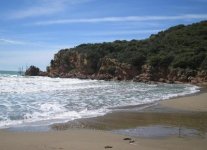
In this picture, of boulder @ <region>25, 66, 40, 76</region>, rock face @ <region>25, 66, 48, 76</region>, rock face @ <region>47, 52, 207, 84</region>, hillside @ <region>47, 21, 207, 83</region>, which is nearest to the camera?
rock face @ <region>47, 52, 207, 84</region>

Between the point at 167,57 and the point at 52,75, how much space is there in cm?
4016

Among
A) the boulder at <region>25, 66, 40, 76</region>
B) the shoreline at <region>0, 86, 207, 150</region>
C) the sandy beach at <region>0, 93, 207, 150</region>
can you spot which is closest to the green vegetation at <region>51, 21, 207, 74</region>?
the boulder at <region>25, 66, 40, 76</region>

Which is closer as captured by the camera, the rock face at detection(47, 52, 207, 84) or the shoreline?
the shoreline

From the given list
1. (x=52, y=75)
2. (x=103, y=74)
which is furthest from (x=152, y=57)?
(x=52, y=75)

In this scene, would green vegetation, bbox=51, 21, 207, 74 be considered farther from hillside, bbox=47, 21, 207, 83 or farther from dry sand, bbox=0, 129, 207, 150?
dry sand, bbox=0, 129, 207, 150

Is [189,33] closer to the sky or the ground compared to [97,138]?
closer to the sky

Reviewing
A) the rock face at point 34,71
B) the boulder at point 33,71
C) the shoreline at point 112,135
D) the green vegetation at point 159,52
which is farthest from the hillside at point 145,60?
the shoreline at point 112,135

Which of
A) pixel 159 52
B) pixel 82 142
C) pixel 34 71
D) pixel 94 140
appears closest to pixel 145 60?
pixel 159 52

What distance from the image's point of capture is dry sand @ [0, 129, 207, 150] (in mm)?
8430

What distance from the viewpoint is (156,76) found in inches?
2276

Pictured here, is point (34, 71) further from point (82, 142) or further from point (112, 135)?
point (82, 142)

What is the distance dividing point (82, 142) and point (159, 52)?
57124mm

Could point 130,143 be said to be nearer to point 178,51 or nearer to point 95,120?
point 95,120

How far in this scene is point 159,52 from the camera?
64.6m
